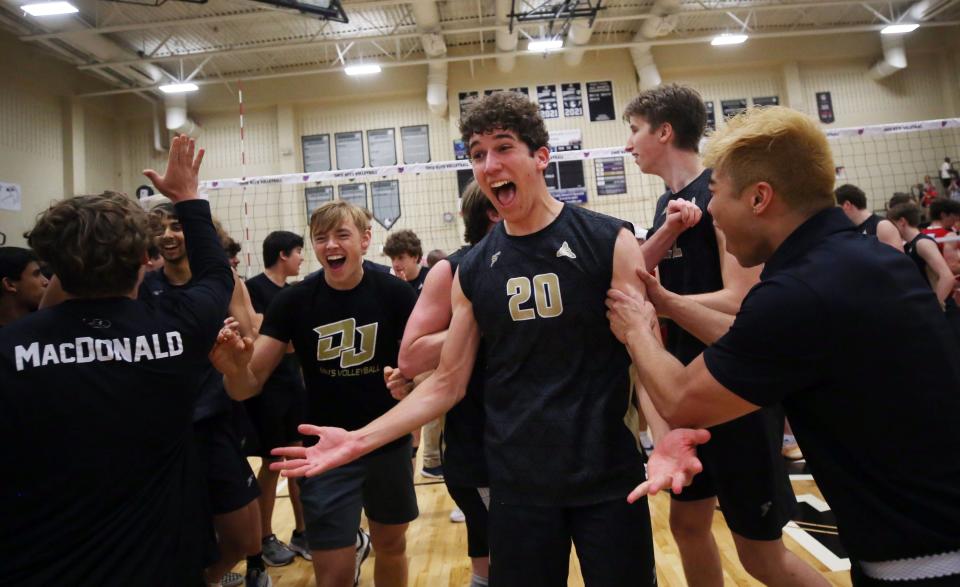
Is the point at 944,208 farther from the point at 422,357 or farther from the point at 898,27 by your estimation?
the point at 898,27

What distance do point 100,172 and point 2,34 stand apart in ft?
10.9

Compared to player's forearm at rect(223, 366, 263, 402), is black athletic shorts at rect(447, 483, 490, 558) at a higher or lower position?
lower

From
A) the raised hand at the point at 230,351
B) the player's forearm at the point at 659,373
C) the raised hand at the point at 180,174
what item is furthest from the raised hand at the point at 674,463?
the raised hand at the point at 180,174

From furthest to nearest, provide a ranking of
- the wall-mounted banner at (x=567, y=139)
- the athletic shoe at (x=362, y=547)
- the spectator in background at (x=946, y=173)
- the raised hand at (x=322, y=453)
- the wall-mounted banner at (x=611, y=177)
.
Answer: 1. the wall-mounted banner at (x=567, y=139)
2. the wall-mounted banner at (x=611, y=177)
3. the spectator in background at (x=946, y=173)
4. the athletic shoe at (x=362, y=547)
5. the raised hand at (x=322, y=453)

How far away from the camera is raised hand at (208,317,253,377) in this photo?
2.26 meters

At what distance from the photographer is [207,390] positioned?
3027mm

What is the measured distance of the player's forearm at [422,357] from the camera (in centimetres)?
223

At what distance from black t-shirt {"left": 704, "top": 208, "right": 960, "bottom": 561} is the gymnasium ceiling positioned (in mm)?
10690

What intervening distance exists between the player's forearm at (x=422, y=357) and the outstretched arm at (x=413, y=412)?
125 millimetres

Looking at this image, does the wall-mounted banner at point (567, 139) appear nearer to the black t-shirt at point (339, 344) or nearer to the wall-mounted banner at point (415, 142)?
the wall-mounted banner at point (415, 142)

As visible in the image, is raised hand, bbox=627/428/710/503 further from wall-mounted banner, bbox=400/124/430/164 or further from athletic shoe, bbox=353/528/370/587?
wall-mounted banner, bbox=400/124/430/164

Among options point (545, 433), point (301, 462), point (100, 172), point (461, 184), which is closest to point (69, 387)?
point (301, 462)

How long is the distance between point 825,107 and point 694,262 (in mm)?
14373

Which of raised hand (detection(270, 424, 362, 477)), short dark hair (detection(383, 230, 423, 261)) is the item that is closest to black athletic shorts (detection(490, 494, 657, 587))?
raised hand (detection(270, 424, 362, 477))
